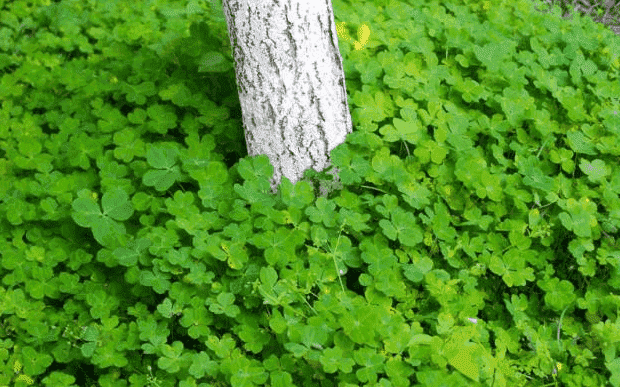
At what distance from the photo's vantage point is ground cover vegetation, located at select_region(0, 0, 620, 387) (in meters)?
2.38

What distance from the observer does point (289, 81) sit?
2750 millimetres

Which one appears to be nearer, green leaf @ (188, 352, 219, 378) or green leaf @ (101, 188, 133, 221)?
green leaf @ (188, 352, 219, 378)

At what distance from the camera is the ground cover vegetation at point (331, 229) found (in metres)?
2.38

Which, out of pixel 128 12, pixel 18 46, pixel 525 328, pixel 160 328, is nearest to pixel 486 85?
pixel 525 328

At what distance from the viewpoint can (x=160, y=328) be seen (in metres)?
2.47

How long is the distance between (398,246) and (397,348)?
0.65 metres

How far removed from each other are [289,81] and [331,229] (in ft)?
2.37

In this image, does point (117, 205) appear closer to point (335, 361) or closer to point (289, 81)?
point (289, 81)

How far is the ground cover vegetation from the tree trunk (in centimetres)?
13

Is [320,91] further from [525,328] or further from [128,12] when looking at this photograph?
[128,12]

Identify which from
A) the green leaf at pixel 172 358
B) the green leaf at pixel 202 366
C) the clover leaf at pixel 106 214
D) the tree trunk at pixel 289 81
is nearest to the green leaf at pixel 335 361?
the green leaf at pixel 202 366

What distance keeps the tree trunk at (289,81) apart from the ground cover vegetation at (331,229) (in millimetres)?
128

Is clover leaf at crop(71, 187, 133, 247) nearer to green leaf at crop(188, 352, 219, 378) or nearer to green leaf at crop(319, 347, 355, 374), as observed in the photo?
green leaf at crop(188, 352, 219, 378)

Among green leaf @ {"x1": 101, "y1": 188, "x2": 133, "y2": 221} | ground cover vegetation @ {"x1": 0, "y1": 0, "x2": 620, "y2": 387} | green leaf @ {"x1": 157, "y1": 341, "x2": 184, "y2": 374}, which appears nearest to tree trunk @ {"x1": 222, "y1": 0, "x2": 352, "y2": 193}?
ground cover vegetation @ {"x1": 0, "y1": 0, "x2": 620, "y2": 387}
